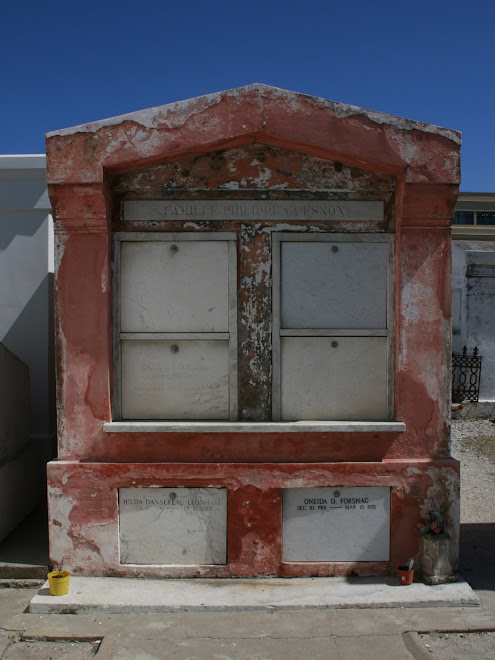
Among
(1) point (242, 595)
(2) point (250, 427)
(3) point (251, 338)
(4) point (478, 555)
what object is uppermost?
(3) point (251, 338)

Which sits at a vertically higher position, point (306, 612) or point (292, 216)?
point (292, 216)

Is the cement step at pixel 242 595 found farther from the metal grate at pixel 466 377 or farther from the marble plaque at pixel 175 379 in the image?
the metal grate at pixel 466 377

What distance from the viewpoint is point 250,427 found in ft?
16.2

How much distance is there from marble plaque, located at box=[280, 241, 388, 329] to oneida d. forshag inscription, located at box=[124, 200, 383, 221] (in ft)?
0.80

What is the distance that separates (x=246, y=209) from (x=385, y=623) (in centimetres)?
337

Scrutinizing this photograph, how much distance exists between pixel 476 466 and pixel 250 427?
5295 millimetres

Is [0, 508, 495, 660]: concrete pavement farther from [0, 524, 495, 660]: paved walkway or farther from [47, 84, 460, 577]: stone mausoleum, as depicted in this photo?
[47, 84, 460, 577]: stone mausoleum

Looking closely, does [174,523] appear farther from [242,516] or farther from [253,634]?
[253,634]

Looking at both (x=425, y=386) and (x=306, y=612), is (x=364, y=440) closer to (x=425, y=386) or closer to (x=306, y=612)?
(x=425, y=386)

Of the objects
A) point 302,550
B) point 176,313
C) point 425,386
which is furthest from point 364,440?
point 176,313

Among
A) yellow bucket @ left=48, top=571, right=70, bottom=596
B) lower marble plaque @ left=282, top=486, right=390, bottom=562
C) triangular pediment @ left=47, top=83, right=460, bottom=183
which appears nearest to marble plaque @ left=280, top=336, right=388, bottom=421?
lower marble plaque @ left=282, top=486, right=390, bottom=562

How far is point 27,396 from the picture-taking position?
6438 mm

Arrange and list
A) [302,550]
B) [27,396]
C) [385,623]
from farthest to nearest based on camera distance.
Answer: [27,396]
[302,550]
[385,623]

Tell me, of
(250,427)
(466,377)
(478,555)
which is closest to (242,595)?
(250,427)
